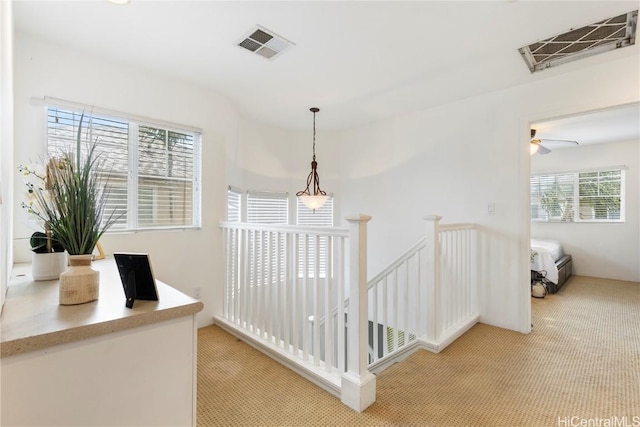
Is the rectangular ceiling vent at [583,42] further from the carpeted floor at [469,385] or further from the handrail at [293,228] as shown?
the carpeted floor at [469,385]

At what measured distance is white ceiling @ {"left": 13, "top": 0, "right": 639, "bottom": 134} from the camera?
184cm

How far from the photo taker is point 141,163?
262cm

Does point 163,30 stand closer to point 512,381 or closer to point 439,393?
point 439,393

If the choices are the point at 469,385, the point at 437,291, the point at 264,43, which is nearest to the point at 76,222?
the point at 264,43

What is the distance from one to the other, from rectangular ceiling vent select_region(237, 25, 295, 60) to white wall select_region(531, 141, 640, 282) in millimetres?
6029

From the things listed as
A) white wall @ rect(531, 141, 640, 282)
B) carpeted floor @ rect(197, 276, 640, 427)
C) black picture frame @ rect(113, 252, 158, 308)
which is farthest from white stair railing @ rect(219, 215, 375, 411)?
white wall @ rect(531, 141, 640, 282)

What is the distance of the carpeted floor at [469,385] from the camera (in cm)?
169

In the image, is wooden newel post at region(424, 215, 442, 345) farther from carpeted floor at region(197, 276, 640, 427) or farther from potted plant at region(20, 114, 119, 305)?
potted plant at region(20, 114, 119, 305)

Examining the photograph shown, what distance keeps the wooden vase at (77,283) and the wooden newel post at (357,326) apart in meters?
1.23

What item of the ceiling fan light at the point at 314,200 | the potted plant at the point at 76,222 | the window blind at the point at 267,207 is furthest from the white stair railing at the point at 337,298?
the potted plant at the point at 76,222

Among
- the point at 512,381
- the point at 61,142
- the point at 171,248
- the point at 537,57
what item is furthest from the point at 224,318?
the point at 537,57

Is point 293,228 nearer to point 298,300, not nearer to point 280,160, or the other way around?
point 298,300

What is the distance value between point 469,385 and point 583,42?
8.69 feet

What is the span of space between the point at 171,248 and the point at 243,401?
1543mm
